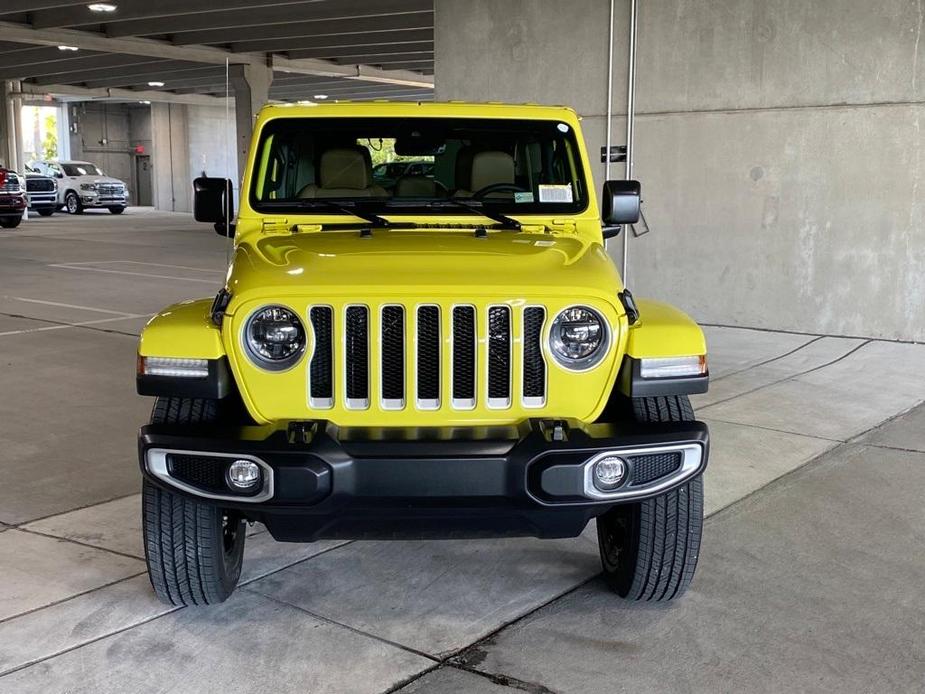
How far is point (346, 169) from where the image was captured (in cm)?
434

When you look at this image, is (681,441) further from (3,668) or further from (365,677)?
(3,668)

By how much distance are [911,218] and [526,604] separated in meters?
7.07

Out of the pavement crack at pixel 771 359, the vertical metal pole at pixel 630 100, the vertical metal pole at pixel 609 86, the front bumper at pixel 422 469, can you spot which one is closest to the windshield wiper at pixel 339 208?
the front bumper at pixel 422 469

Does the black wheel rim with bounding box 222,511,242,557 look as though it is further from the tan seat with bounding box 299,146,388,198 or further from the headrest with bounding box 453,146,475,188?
the headrest with bounding box 453,146,475,188

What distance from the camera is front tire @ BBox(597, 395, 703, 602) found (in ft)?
10.8

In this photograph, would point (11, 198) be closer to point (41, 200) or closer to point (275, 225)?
point (41, 200)

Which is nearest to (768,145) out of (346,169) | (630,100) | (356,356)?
(630,100)

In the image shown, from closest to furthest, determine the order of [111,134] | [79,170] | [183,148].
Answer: [79,170], [183,148], [111,134]

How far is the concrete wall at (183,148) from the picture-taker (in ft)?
145

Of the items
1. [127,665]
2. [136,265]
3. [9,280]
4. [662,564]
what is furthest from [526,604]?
[136,265]

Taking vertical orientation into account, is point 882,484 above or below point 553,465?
below

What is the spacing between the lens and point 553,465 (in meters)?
2.94

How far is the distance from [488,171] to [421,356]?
1.45 m

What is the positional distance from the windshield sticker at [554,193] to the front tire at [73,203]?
101 feet
